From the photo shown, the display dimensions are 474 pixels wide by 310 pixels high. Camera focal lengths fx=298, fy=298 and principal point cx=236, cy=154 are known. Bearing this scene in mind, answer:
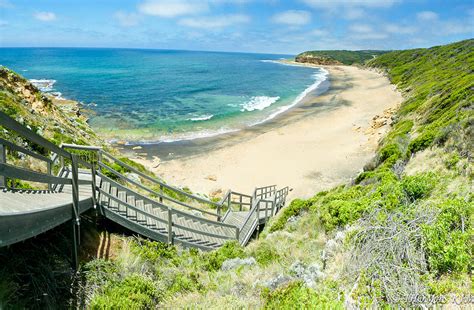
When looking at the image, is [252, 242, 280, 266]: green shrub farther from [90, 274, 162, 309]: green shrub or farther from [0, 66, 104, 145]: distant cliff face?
[0, 66, 104, 145]: distant cliff face

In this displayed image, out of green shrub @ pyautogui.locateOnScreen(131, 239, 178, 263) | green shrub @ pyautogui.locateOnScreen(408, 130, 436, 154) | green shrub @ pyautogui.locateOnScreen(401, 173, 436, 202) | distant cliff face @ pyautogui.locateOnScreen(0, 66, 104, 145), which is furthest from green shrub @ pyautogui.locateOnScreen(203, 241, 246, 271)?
green shrub @ pyautogui.locateOnScreen(408, 130, 436, 154)

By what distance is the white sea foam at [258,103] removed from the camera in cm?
4003

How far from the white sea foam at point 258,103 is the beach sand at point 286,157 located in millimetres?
6323

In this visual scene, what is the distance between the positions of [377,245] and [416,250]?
1.64 feet

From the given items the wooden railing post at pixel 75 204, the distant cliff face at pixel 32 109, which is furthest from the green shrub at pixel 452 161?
the distant cliff face at pixel 32 109

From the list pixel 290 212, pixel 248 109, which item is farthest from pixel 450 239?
pixel 248 109

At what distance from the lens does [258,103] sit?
1722 inches

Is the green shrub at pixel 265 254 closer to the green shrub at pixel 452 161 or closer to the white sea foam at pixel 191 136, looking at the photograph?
the green shrub at pixel 452 161

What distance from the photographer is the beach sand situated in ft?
59.9

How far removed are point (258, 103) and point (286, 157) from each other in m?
22.9

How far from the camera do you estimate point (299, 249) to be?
627 cm

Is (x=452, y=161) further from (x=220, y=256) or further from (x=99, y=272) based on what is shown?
(x=99, y=272)

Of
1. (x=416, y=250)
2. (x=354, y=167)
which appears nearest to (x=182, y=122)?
(x=354, y=167)

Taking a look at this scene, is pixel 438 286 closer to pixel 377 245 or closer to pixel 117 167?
pixel 377 245
